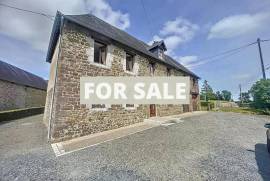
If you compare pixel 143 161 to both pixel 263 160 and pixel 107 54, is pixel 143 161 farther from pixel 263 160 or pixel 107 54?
pixel 107 54

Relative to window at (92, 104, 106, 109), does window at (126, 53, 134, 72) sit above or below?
above

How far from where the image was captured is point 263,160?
4332 millimetres

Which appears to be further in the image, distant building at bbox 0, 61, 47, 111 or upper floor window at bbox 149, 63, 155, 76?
distant building at bbox 0, 61, 47, 111

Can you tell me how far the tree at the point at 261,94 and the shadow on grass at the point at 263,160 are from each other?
45.7ft

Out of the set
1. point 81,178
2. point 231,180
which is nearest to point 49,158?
point 81,178

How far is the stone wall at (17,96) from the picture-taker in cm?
1602

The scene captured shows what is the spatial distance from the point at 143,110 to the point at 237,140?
593 centimetres

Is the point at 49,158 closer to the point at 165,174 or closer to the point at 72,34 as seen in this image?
the point at 165,174

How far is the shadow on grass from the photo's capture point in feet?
11.6

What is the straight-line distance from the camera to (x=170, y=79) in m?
14.2

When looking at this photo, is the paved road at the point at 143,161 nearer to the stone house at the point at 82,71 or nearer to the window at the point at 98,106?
the stone house at the point at 82,71

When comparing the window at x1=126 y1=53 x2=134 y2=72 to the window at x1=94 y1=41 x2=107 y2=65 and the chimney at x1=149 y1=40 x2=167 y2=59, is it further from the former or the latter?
the chimney at x1=149 y1=40 x2=167 y2=59

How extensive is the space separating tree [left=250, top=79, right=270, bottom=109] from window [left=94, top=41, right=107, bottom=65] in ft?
59.2

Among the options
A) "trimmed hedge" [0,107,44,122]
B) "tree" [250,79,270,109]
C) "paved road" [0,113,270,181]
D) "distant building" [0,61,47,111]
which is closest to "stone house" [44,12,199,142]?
"paved road" [0,113,270,181]
